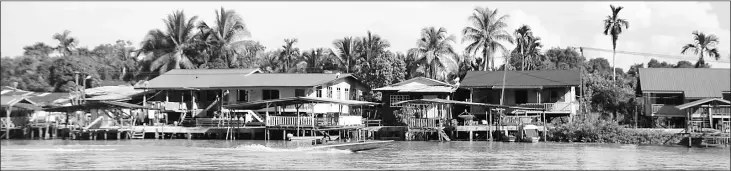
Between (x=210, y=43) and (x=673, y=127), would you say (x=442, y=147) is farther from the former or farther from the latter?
(x=210, y=43)

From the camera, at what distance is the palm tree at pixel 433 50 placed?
60062 millimetres

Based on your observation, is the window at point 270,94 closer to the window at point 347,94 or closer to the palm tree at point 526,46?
the window at point 347,94

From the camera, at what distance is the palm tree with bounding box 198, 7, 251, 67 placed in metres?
63.8

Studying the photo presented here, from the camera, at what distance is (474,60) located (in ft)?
210

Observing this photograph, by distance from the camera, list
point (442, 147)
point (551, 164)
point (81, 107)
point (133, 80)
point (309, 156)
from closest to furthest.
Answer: point (551, 164)
point (309, 156)
point (442, 147)
point (81, 107)
point (133, 80)

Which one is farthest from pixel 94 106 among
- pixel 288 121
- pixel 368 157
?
pixel 368 157

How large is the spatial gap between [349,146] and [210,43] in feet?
98.0

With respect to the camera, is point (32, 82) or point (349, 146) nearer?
point (349, 146)

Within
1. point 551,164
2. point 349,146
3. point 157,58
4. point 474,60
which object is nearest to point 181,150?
point 349,146

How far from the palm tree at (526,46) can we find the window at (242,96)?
19.9 m

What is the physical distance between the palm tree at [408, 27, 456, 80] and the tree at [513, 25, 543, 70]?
198 inches

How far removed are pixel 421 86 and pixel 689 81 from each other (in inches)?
655

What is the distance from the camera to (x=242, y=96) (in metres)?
55.2

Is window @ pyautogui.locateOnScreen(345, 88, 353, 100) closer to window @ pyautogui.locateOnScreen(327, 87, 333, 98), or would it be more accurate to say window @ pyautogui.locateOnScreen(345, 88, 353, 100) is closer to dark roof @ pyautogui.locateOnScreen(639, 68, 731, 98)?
window @ pyautogui.locateOnScreen(327, 87, 333, 98)
